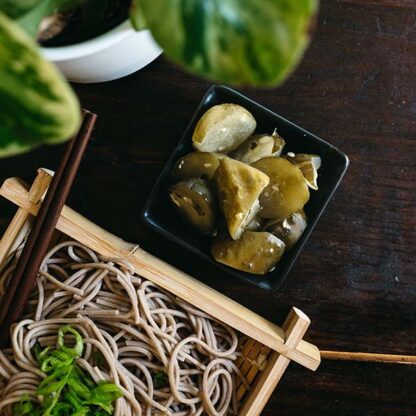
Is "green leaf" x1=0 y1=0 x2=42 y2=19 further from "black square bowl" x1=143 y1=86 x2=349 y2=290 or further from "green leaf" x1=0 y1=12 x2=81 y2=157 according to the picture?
"black square bowl" x1=143 y1=86 x2=349 y2=290

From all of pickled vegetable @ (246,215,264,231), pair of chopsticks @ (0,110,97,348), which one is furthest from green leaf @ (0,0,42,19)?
pickled vegetable @ (246,215,264,231)

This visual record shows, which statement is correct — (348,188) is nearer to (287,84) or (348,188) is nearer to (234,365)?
(287,84)

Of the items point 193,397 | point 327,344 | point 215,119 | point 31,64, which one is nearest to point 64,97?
point 31,64

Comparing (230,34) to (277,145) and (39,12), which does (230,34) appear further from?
(277,145)

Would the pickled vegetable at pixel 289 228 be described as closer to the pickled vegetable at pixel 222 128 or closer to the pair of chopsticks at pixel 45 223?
the pickled vegetable at pixel 222 128

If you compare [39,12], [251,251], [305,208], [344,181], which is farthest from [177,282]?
[39,12]

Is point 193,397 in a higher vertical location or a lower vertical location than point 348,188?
lower
